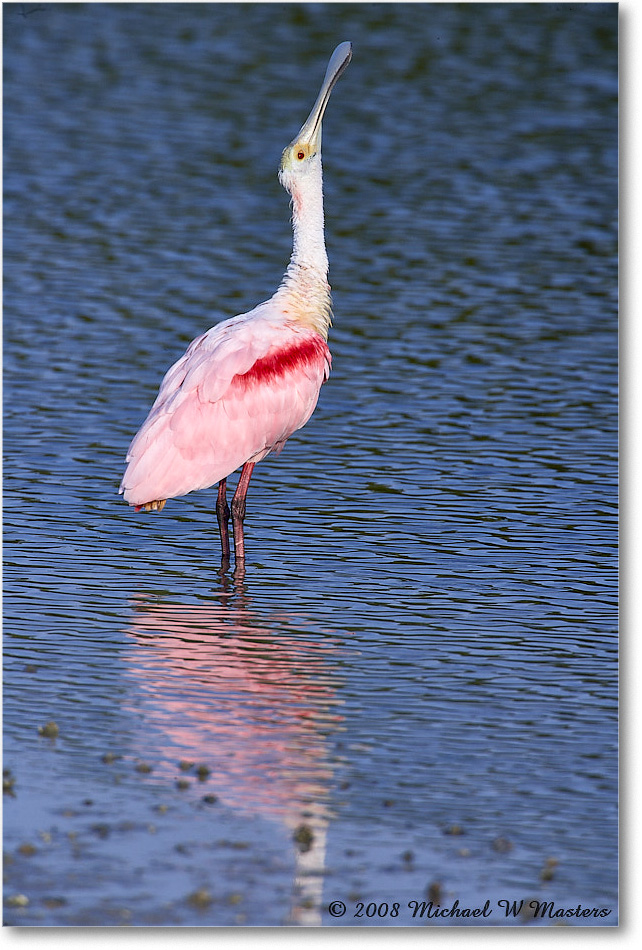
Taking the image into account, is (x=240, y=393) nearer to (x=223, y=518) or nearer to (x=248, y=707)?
(x=223, y=518)

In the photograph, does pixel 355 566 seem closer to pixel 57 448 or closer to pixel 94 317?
pixel 57 448

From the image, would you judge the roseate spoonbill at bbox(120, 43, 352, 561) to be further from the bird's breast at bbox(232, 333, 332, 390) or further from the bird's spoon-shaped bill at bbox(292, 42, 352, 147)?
the bird's spoon-shaped bill at bbox(292, 42, 352, 147)

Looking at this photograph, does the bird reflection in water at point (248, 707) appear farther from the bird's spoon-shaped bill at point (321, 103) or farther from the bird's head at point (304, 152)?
the bird's spoon-shaped bill at point (321, 103)

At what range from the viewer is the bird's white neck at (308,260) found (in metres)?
10.8

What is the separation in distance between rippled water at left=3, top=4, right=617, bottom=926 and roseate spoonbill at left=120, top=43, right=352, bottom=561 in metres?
0.50

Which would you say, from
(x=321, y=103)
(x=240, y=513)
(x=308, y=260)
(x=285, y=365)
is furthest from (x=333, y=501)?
(x=321, y=103)

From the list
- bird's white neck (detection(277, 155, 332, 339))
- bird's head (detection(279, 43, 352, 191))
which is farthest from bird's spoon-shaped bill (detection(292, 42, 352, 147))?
bird's white neck (detection(277, 155, 332, 339))

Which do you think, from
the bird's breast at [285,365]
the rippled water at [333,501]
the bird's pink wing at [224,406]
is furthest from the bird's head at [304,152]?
the rippled water at [333,501]

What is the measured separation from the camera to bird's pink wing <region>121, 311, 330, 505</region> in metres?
10.1

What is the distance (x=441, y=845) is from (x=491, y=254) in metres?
11.0

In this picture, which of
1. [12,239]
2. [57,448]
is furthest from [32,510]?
[12,239]

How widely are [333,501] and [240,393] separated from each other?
4.24 feet

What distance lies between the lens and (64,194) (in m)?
18.8

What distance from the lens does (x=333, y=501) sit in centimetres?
1132
